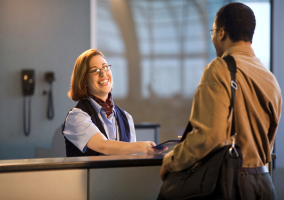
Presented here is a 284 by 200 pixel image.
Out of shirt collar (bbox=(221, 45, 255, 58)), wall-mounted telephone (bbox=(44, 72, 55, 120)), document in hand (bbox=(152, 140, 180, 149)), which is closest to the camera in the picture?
shirt collar (bbox=(221, 45, 255, 58))

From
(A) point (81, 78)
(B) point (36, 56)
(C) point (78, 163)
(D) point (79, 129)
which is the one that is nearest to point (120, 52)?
(B) point (36, 56)

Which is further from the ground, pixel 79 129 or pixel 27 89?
pixel 27 89

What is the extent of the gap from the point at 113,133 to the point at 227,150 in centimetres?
99

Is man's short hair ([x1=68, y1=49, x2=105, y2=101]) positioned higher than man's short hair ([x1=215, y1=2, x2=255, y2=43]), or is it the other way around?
man's short hair ([x1=215, y1=2, x2=255, y2=43])

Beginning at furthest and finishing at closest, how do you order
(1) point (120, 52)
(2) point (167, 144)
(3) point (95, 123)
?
(1) point (120, 52) < (3) point (95, 123) < (2) point (167, 144)

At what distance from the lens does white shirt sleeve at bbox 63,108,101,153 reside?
5.15 ft

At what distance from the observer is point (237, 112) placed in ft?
3.11

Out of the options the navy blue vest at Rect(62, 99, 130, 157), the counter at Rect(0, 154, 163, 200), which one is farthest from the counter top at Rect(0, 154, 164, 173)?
the navy blue vest at Rect(62, 99, 130, 157)

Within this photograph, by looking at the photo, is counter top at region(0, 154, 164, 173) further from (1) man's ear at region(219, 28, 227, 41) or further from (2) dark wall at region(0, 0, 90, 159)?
(2) dark wall at region(0, 0, 90, 159)

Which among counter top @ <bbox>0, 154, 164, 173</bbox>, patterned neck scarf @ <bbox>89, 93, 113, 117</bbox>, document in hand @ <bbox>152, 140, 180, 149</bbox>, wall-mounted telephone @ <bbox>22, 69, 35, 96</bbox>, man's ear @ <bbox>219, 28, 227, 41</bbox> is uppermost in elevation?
man's ear @ <bbox>219, 28, 227, 41</bbox>

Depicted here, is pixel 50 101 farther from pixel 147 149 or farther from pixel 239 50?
pixel 239 50

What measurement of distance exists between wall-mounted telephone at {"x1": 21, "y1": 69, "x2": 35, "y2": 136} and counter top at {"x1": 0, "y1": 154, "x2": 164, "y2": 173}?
2814 millimetres

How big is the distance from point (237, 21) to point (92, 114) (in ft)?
3.30

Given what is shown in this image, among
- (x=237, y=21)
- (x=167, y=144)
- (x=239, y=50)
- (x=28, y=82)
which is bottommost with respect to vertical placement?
(x=167, y=144)
